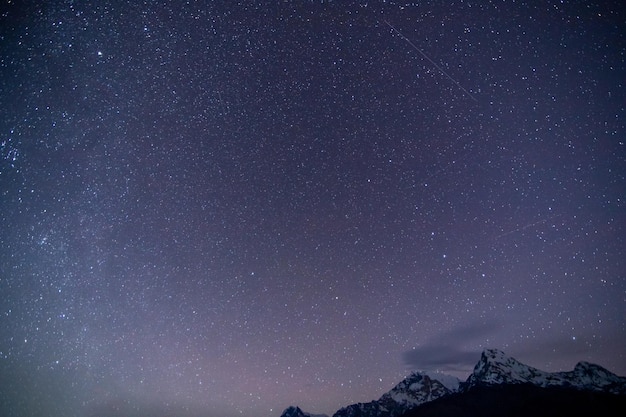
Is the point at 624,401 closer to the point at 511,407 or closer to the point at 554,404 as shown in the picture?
the point at 554,404

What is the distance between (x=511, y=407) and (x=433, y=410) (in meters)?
39.0

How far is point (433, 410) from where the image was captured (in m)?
190

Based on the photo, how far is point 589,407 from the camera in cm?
15512

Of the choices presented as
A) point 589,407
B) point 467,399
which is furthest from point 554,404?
point 467,399

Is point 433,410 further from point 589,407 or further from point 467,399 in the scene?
point 589,407

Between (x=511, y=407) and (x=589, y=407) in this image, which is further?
(x=511, y=407)

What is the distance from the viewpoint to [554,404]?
16288cm

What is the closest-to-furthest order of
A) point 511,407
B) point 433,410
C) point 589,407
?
1. point 589,407
2. point 511,407
3. point 433,410

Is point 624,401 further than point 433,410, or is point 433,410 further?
point 433,410

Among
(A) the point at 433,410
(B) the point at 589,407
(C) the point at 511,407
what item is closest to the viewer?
(B) the point at 589,407

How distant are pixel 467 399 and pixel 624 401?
70.8m

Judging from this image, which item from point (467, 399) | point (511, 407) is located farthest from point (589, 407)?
point (467, 399)

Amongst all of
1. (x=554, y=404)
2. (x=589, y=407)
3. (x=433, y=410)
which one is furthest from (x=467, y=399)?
(x=589, y=407)

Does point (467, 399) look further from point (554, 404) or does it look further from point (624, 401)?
point (624, 401)
